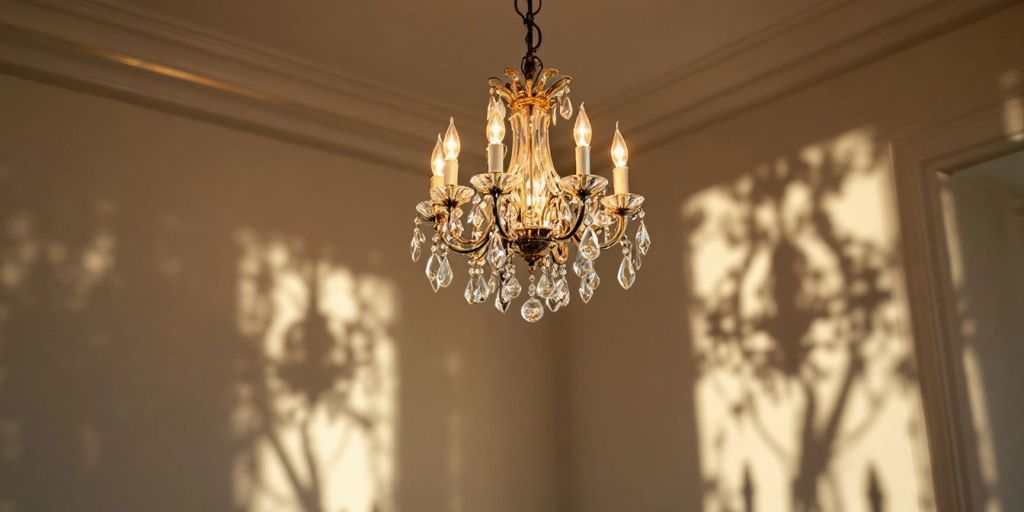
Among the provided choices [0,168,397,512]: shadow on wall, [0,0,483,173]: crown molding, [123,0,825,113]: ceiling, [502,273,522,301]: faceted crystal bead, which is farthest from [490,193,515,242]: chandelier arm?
[0,0,483,173]: crown molding

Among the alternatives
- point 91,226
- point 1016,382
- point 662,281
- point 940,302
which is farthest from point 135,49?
point 1016,382

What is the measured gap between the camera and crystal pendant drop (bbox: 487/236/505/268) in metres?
2.24

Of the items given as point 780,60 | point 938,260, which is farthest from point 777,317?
point 780,60

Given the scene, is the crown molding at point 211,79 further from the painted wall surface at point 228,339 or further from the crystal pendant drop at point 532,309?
the crystal pendant drop at point 532,309

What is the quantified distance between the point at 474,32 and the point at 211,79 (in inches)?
42.2

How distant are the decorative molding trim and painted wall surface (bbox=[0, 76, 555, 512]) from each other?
1.88 meters

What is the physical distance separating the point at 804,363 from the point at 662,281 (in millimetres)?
813

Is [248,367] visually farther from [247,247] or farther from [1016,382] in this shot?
[1016,382]

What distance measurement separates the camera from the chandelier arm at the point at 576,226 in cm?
223

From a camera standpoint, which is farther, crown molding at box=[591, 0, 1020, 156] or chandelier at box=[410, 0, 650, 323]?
crown molding at box=[591, 0, 1020, 156]

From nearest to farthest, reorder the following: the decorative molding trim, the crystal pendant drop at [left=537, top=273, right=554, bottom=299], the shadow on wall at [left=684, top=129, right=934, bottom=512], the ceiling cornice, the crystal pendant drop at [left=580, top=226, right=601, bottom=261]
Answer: the crystal pendant drop at [left=580, top=226, right=601, bottom=261] < the crystal pendant drop at [left=537, top=273, right=554, bottom=299] < the decorative molding trim < the shadow on wall at [left=684, top=129, right=934, bottom=512] < the ceiling cornice

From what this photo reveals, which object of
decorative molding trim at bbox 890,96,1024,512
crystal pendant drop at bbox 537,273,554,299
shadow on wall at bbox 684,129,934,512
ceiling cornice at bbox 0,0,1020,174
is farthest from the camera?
ceiling cornice at bbox 0,0,1020,174

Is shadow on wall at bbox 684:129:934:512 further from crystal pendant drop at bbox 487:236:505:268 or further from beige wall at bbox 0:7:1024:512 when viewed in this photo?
crystal pendant drop at bbox 487:236:505:268

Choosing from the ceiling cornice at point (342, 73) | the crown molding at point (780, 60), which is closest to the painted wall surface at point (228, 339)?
the ceiling cornice at point (342, 73)
